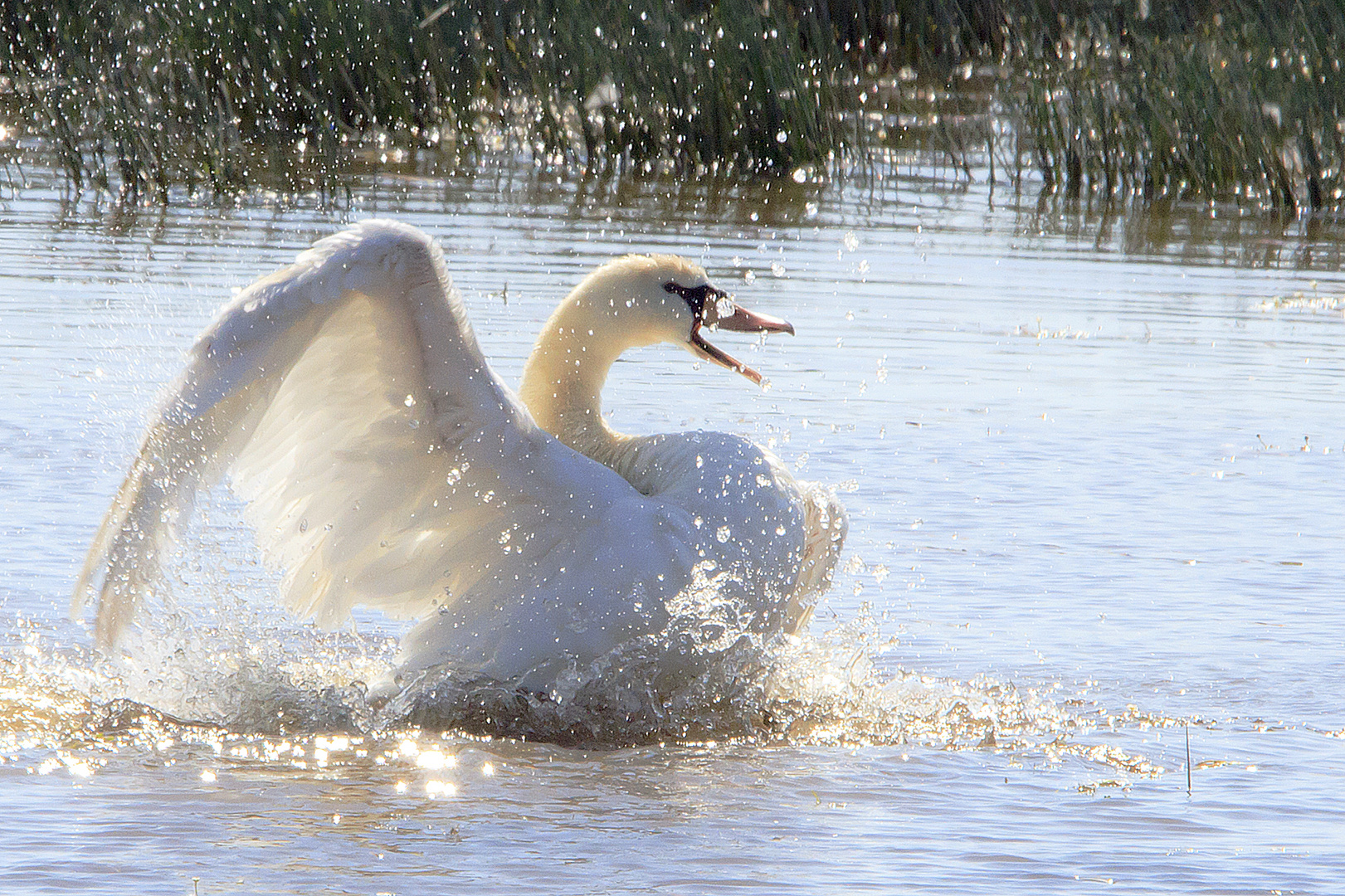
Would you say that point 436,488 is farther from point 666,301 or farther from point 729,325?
point 729,325

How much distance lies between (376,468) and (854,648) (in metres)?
1.41

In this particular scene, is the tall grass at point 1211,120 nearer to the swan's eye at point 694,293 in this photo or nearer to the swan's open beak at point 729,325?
the swan's open beak at point 729,325

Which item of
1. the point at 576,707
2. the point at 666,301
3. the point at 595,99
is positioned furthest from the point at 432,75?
the point at 576,707

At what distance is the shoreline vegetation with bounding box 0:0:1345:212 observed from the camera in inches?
548

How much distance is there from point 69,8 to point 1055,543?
11.5m

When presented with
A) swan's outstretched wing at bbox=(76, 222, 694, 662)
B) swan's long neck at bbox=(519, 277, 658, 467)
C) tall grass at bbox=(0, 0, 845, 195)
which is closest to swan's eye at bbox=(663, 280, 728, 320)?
swan's long neck at bbox=(519, 277, 658, 467)

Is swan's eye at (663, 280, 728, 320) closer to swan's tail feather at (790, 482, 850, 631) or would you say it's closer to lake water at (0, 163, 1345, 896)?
swan's tail feather at (790, 482, 850, 631)

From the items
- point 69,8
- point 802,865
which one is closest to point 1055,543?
point 802,865

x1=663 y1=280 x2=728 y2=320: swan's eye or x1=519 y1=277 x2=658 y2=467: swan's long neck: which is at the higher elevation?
x1=663 y1=280 x2=728 y2=320: swan's eye

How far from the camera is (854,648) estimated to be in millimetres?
5520

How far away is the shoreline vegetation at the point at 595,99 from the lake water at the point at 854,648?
299cm

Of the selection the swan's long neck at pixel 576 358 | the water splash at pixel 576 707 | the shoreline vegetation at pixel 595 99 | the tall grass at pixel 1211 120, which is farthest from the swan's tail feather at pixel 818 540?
the tall grass at pixel 1211 120

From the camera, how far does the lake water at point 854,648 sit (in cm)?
402

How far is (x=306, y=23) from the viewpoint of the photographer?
1538cm
